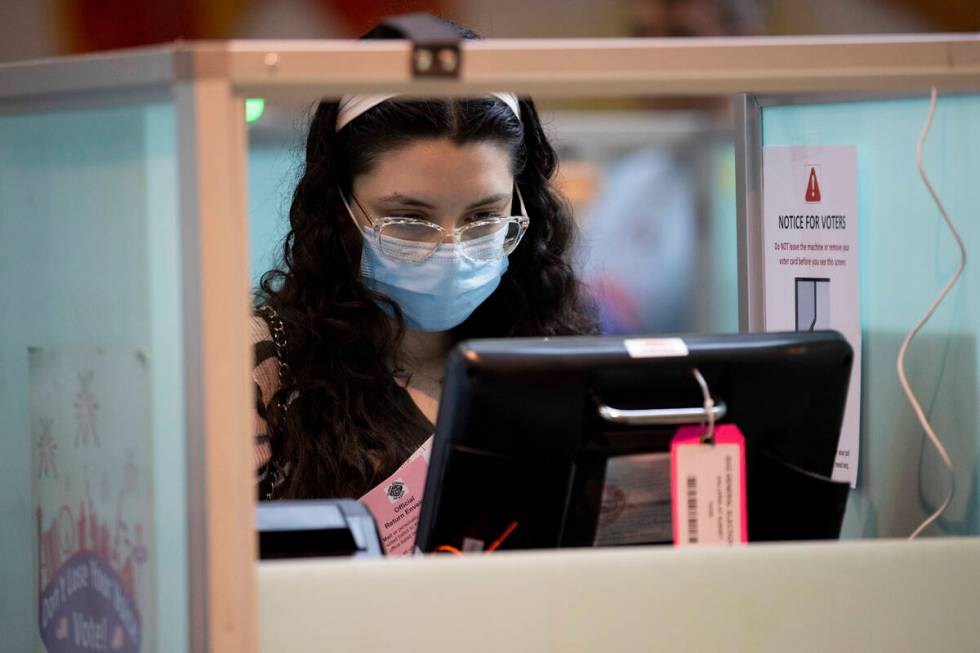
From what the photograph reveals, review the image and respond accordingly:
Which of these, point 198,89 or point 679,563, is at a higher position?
point 198,89

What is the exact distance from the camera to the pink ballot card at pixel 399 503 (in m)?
1.77

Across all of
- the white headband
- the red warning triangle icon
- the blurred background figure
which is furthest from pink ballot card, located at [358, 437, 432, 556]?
the blurred background figure

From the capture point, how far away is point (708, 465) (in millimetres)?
1108

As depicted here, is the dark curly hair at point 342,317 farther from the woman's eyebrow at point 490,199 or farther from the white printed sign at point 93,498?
the white printed sign at point 93,498

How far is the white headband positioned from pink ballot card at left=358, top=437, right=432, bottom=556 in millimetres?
545

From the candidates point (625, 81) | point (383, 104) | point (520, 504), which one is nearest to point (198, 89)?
point (625, 81)

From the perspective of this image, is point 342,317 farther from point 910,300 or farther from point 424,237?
point 910,300

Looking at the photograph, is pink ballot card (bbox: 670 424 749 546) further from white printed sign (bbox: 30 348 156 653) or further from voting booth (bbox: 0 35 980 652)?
white printed sign (bbox: 30 348 156 653)

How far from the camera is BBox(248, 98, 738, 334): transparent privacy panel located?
4.02m

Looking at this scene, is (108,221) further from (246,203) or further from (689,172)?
(689,172)

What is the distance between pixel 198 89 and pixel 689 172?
326 centimetres

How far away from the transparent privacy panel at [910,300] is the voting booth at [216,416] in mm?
328

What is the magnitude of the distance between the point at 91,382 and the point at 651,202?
3.27 metres

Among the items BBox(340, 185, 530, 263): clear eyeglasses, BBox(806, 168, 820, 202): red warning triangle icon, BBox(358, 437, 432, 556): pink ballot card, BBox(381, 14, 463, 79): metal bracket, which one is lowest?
BBox(358, 437, 432, 556): pink ballot card
